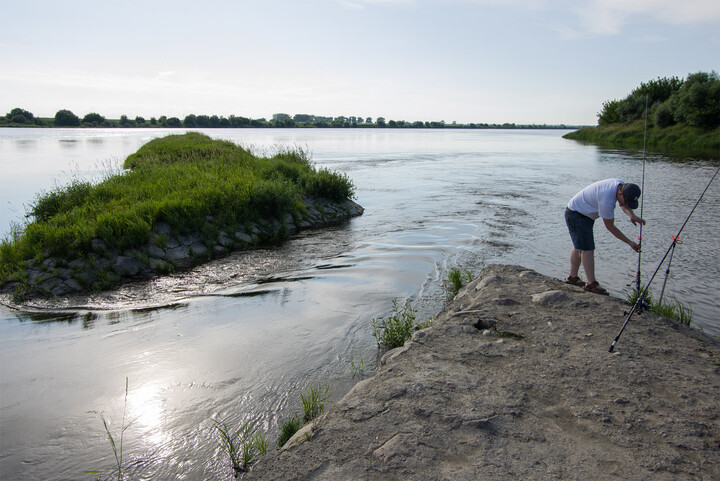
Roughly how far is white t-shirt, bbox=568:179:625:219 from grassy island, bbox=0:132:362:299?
8919 mm

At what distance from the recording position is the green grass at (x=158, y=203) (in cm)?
1022

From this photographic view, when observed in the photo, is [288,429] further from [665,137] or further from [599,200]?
[665,137]

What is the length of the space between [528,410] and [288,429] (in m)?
2.45

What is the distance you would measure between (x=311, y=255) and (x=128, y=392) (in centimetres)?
717

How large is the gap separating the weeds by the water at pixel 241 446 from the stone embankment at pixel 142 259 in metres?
6.40

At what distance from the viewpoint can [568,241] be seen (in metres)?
13.5

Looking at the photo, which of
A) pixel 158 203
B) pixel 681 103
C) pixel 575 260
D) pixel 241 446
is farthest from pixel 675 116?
pixel 241 446

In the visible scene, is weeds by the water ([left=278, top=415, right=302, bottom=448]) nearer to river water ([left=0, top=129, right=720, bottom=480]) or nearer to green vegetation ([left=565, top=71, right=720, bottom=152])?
river water ([left=0, top=129, right=720, bottom=480])

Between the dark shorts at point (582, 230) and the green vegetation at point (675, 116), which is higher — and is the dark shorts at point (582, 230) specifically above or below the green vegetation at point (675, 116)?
below

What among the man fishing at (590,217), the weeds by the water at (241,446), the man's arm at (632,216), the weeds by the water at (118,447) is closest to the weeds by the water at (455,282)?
the man fishing at (590,217)

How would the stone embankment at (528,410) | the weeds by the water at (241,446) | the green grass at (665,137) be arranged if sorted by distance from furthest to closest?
the green grass at (665,137) < the weeds by the water at (241,446) < the stone embankment at (528,410)

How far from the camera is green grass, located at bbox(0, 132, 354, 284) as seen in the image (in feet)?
33.5

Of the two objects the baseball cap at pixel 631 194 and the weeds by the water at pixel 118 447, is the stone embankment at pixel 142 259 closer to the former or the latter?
the weeds by the water at pixel 118 447

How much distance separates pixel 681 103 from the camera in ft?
170
